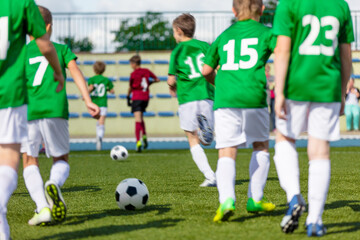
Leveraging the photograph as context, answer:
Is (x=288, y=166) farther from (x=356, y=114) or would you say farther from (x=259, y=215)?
(x=356, y=114)

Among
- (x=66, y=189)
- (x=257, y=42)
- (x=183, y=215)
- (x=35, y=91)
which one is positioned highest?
(x=257, y=42)

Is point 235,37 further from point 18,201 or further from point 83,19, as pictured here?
point 83,19

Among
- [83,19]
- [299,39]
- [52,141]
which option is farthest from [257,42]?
[83,19]

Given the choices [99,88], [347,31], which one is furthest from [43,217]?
[99,88]

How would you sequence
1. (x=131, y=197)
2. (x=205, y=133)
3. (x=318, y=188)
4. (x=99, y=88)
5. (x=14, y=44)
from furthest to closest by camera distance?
(x=99, y=88)
(x=205, y=133)
(x=131, y=197)
(x=318, y=188)
(x=14, y=44)

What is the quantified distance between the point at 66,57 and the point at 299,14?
2000 millimetres

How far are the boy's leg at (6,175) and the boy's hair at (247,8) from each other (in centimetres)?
219

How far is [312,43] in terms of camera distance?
158 inches

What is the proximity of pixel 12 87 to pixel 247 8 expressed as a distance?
6.95ft

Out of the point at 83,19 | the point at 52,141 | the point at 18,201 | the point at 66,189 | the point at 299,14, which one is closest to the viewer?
the point at 299,14

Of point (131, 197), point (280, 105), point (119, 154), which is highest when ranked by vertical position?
point (280, 105)

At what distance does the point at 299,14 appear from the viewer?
401 centimetres

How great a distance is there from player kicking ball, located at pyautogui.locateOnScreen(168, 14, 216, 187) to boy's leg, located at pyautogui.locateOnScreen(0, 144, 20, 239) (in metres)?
3.74

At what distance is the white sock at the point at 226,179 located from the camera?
4.56 metres
